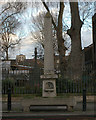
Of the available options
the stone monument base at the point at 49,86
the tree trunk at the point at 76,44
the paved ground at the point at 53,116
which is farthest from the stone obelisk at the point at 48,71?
the tree trunk at the point at 76,44

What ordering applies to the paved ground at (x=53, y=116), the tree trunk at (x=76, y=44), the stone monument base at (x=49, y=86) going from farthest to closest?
1. the tree trunk at (x=76, y=44)
2. the stone monument base at (x=49, y=86)
3. the paved ground at (x=53, y=116)

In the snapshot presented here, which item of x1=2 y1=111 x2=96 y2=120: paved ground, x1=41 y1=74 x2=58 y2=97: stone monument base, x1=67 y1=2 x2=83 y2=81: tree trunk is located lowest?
x1=2 y1=111 x2=96 y2=120: paved ground

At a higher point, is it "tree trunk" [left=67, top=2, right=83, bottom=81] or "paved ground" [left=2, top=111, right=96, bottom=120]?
"tree trunk" [left=67, top=2, right=83, bottom=81]

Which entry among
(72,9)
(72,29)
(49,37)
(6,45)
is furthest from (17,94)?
(6,45)

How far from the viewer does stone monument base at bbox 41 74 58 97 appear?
1008 cm

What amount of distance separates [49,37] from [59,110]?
3642mm

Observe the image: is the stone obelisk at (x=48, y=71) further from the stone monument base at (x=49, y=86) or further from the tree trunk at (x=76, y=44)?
the tree trunk at (x=76, y=44)

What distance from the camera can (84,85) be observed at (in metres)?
13.1

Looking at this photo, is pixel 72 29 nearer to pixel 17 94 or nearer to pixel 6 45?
pixel 17 94

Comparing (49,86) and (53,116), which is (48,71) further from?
(53,116)

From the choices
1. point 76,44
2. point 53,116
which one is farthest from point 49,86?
point 76,44

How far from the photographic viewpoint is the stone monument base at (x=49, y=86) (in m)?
10.1

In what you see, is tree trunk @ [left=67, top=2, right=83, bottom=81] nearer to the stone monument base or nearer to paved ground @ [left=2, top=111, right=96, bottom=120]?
the stone monument base

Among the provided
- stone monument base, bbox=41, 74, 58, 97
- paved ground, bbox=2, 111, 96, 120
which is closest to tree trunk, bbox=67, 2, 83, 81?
stone monument base, bbox=41, 74, 58, 97
